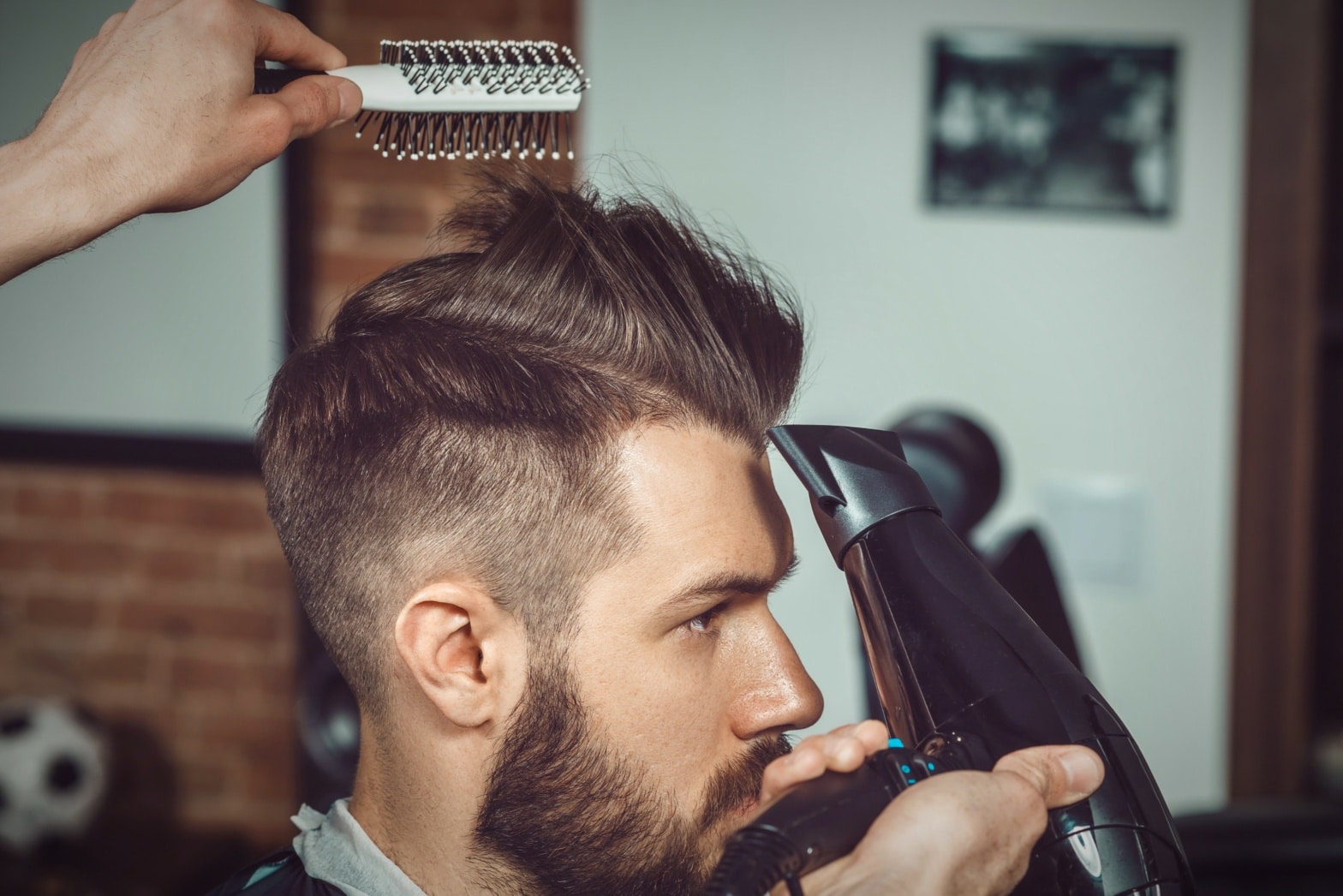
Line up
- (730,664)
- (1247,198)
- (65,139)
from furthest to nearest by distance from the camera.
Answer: (1247,198) → (730,664) → (65,139)

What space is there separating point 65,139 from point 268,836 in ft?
5.92

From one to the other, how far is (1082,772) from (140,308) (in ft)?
6.35

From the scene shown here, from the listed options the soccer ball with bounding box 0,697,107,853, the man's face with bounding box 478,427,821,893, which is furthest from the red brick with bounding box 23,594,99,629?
the man's face with bounding box 478,427,821,893

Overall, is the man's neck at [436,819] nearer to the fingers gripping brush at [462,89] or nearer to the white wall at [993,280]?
the fingers gripping brush at [462,89]

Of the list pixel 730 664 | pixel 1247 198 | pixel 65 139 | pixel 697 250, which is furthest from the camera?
pixel 1247 198

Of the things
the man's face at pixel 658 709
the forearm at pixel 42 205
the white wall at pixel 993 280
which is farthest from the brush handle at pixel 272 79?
the white wall at pixel 993 280

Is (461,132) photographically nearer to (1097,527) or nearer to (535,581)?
(535,581)

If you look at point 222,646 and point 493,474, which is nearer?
point 493,474

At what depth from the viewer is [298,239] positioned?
6.54 feet

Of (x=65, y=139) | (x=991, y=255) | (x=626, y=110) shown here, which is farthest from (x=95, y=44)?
(x=991, y=255)

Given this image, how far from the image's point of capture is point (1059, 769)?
673 mm

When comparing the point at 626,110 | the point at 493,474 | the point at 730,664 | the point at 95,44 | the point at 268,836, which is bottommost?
the point at 268,836

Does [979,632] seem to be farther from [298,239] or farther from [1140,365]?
[298,239]

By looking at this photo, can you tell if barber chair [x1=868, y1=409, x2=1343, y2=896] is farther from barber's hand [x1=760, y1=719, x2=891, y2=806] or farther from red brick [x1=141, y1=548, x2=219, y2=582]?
red brick [x1=141, y1=548, x2=219, y2=582]
